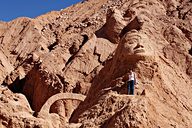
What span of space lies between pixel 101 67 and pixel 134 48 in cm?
1453

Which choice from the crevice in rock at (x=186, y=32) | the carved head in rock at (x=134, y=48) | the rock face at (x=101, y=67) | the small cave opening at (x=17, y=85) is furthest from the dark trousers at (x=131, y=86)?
the small cave opening at (x=17, y=85)

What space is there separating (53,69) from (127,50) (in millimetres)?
18079

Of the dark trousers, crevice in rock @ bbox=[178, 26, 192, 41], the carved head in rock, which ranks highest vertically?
crevice in rock @ bbox=[178, 26, 192, 41]

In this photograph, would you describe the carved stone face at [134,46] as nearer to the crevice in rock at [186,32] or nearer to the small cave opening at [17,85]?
the crevice in rock at [186,32]

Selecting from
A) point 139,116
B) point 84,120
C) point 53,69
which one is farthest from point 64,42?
point 139,116

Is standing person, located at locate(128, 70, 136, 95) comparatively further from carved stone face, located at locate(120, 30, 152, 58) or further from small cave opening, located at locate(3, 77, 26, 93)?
small cave opening, located at locate(3, 77, 26, 93)

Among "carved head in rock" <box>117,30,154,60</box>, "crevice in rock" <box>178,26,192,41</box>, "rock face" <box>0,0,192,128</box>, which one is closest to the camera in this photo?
"rock face" <box>0,0,192,128</box>

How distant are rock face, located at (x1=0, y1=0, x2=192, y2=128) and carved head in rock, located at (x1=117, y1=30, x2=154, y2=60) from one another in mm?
39

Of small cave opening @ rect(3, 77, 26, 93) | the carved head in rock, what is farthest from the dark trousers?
small cave opening @ rect(3, 77, 26, 93)

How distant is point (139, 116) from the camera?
15.5 meters

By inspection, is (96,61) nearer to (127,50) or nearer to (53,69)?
(53,69)

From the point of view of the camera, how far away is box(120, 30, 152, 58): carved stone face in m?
20.4

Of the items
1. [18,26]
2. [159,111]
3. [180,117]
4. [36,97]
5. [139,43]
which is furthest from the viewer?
[18,26]

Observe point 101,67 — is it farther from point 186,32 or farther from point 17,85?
point 17,85
